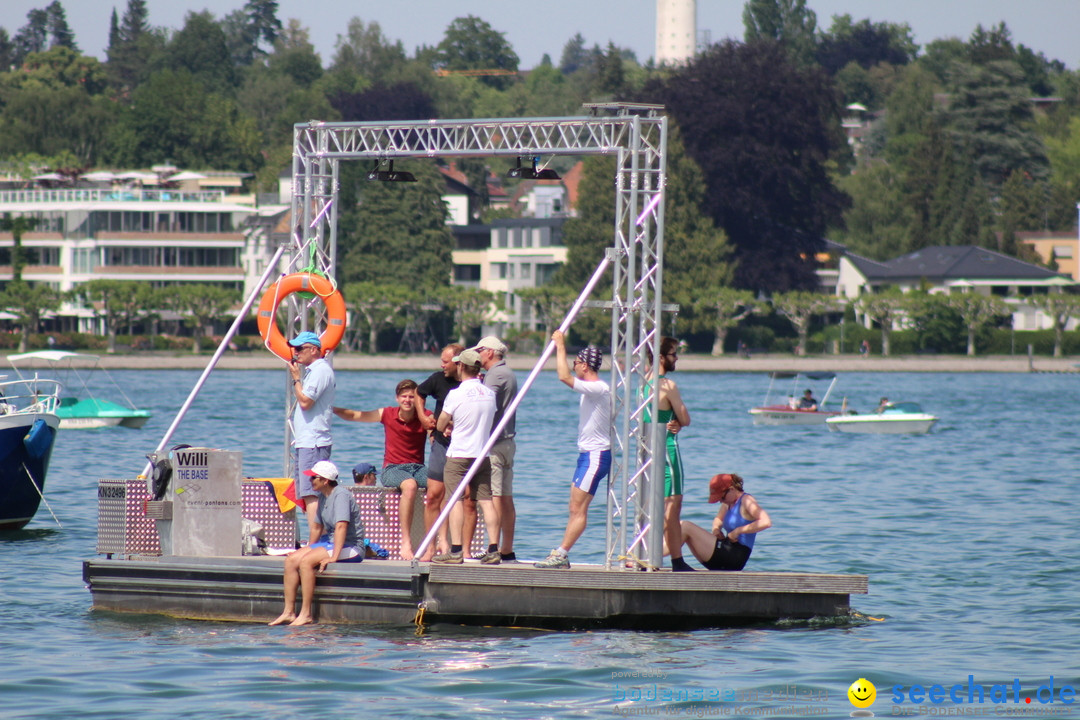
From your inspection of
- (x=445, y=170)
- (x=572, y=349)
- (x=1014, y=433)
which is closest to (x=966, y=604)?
(x=1014, y=433)

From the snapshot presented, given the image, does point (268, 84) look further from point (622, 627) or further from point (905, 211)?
point (622, 627)

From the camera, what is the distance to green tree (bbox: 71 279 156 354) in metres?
86.1

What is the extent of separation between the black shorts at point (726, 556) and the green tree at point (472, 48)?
17366 centimetres

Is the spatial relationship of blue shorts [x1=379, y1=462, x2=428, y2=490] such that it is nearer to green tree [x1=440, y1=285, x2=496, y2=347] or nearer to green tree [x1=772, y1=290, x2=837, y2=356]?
green tree [x1=772, y1=290, x2=837, y2=356]

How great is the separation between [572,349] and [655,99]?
18760mm

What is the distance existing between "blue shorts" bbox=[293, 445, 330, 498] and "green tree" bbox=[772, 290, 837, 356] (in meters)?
75.8

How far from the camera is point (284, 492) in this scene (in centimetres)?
1540

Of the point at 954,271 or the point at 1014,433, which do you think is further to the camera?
the point at 954,271

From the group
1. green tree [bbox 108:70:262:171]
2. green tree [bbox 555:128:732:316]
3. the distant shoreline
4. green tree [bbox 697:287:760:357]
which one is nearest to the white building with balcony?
the distant shoreline

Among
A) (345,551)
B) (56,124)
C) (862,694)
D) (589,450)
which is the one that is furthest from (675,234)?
(862,694)

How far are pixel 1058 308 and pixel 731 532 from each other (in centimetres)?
8009

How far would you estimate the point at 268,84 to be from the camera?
6083 inches

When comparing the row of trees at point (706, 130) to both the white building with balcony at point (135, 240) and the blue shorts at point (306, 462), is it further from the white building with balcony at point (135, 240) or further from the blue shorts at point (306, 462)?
the blue shorts at point (306, 462)

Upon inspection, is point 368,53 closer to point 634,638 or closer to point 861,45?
point 861,45
